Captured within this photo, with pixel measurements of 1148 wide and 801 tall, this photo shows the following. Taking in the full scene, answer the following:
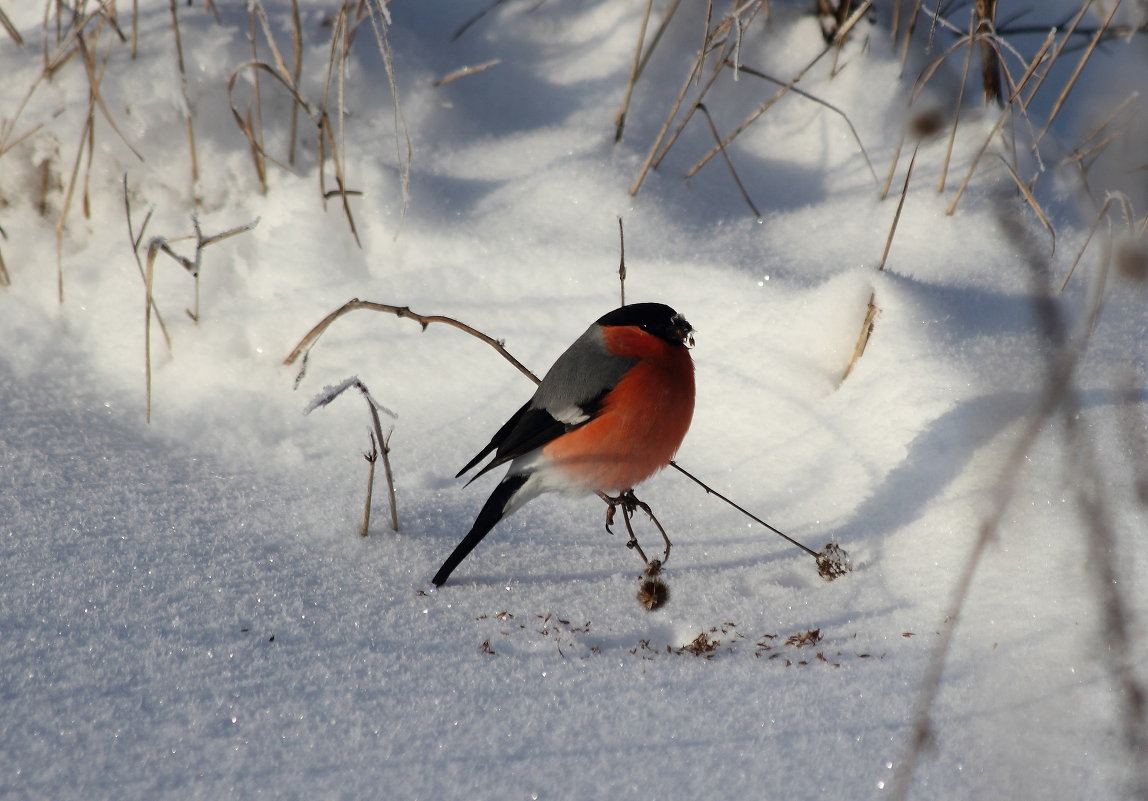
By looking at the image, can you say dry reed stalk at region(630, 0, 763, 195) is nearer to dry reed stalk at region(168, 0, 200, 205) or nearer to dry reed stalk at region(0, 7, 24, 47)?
dry reed stalk at region(168, 0, 200, 205)

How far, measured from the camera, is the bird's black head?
2223mm

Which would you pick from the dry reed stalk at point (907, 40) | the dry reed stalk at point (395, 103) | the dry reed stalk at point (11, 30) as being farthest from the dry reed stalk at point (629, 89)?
the dry reed stalk at point (11, 30)

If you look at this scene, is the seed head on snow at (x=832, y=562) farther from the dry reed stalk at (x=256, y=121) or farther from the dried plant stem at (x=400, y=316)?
the dry reed stalk at (x=256, y=121)

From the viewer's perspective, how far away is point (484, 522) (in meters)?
2.09

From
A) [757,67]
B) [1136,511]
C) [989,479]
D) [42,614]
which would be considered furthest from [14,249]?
[1136,511]

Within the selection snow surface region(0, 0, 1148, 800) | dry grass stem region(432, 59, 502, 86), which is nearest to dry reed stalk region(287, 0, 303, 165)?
snow surface region(0, 0, 1148, 800)

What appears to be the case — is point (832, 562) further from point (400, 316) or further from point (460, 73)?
point (460, 73)

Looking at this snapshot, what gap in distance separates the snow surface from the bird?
173mm

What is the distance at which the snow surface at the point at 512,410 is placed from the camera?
151cm

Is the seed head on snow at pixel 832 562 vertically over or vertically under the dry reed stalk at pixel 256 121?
under

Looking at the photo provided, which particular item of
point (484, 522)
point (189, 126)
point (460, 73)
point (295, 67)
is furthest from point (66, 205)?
point (484, 522)

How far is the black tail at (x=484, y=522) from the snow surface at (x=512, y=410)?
0.17 ft

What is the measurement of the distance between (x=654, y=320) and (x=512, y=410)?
25.1 inches

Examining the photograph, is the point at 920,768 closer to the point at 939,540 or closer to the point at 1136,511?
the point at 939,540
